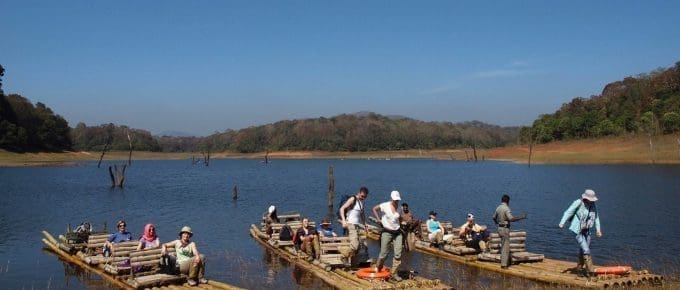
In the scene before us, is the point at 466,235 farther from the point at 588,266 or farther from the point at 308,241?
the point at 588,266

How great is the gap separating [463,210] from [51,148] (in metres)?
133

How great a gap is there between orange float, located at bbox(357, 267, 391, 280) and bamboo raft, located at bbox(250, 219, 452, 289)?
0.15 m

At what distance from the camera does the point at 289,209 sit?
43562 millimetres

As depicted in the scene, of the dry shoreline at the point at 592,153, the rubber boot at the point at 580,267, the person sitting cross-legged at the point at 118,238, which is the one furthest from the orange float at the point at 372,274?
the dry shoreline at the point at 592,153

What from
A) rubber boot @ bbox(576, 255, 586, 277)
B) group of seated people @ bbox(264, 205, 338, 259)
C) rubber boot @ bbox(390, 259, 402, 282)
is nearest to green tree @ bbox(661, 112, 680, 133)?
rubber boot @ bbox(576, 255, 586, 277)

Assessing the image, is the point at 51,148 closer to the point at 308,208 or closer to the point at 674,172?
the point at 308,208

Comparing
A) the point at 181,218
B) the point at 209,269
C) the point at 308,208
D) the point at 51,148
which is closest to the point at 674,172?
the point at 308,208

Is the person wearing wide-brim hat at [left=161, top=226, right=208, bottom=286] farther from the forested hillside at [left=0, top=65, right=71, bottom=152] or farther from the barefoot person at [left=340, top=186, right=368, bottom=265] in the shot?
the forested hillside at [left=0, top=65, right=71, bottom=152]

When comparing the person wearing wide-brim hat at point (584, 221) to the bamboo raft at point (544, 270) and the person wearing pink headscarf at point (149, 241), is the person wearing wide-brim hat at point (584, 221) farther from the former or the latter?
the person wearing pink headscarf at point (149, 241)

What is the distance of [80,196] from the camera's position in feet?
177

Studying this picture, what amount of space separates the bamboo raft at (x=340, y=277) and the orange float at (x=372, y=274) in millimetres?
149

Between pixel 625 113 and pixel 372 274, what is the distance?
10772 centimetres

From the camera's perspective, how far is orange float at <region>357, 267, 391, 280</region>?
16.1 m

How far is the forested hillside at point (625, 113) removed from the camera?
9756 centimetres
